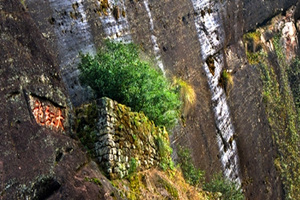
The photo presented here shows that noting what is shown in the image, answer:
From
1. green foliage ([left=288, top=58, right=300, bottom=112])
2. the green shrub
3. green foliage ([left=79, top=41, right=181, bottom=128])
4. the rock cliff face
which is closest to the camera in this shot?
the rock cliff face

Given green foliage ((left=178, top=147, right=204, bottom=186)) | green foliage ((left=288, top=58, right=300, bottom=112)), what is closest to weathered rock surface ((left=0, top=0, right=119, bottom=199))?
green foliage ((left=178, top=147, right=204, bottom=186))

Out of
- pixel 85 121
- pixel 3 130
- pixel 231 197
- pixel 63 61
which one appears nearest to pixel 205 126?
pixel 231 197

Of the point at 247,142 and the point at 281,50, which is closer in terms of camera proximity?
the point at 247,142

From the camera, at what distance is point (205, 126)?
12.0 meters

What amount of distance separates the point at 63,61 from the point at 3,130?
3407mm

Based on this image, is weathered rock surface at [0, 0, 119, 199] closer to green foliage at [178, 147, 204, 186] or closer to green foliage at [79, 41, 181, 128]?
green foliage at [79, 41, 181, 128]

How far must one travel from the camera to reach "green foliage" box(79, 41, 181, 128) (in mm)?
7891

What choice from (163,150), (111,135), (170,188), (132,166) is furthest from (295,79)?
(111,135)

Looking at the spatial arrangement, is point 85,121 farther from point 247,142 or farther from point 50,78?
point 247,142

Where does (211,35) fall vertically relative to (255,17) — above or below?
below

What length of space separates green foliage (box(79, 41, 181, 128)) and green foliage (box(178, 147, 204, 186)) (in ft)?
6.98

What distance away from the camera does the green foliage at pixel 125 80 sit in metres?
7.89

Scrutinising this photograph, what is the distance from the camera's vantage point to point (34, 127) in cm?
559

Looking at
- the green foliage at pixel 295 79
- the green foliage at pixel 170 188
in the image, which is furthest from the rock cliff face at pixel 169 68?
the green foliage at pixel 170 188
